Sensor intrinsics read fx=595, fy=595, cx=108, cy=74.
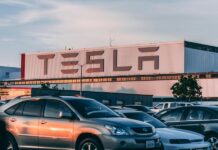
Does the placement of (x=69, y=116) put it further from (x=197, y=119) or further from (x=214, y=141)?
(x=197, y=119)

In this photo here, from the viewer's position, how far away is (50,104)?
13461mm

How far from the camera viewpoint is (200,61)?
108875 millimetres

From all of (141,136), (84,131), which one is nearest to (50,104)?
(84,131)

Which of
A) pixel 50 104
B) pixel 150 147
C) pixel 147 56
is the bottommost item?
pixel 150 147

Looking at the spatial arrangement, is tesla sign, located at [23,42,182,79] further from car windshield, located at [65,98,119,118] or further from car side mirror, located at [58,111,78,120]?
car side mirror, located at [58,111,78,120]

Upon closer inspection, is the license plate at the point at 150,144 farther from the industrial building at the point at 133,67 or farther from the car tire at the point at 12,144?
the industrial building at the point at 133,67

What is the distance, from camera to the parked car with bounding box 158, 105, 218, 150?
15869mm

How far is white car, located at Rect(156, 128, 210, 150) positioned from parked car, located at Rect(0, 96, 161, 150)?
1034 mm

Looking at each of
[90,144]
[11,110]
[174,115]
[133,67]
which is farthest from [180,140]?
[133,67]

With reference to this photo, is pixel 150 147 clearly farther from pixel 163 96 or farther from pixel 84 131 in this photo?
pixel 163 96

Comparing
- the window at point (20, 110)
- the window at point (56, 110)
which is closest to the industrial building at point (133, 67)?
the window at point (20, 110)

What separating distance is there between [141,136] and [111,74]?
319 feet

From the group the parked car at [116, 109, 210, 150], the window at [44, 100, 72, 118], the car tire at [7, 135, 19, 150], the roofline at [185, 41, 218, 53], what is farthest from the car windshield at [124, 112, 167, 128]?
the roofline at [185, 41, 218, 53]

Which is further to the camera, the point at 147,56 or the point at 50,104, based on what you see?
the point at 147,56
